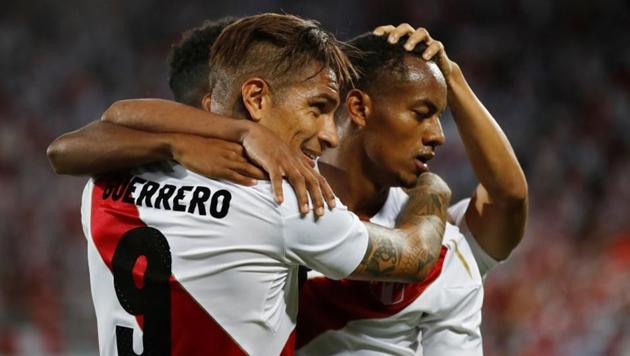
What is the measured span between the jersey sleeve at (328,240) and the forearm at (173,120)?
24 centimetres

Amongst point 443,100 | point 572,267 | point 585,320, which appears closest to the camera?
point 443,100

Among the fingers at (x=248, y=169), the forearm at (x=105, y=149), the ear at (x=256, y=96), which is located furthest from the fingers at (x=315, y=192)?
the forearm at (x=105, y=149)

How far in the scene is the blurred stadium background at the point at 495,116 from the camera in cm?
682

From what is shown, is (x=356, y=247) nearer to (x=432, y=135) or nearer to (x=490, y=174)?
(x=432, y=135)

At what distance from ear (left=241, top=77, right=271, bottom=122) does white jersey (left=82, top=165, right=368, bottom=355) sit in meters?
0.21

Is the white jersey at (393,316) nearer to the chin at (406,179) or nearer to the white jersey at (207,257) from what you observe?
the chin at (406,179)

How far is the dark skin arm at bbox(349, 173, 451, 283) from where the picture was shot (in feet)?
7.64

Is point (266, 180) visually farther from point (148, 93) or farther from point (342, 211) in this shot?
point (148, 93)

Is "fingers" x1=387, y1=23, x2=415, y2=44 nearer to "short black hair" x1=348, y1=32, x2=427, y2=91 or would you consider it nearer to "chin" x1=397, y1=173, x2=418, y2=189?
"short black hair" x1=348, y1=32, x2=427, y2=91

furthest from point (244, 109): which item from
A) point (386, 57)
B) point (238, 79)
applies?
point (386, 57)

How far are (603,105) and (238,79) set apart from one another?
A: 674cm

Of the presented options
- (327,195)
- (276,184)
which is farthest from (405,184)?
(276,184)

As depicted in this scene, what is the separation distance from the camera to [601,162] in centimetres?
805

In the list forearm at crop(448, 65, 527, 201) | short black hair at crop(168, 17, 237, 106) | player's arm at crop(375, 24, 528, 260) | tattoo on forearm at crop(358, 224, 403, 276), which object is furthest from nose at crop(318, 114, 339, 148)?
short black hair at crop(168, 17, 237, 106)
